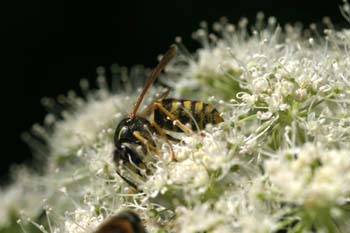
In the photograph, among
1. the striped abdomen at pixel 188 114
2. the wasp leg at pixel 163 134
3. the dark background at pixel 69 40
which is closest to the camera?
the wasp leg at pixel 163 134

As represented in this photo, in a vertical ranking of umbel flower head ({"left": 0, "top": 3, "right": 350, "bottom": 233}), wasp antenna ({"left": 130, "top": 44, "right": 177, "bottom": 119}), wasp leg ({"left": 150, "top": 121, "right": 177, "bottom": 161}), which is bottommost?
umbel flower head ({"left": 0, "top": 3, "right": 350, "bottom": 233})

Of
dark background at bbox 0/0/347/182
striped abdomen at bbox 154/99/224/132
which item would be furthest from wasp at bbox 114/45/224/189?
dark background at bbox 0/0/347/182

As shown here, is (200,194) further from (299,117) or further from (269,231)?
(299,117)

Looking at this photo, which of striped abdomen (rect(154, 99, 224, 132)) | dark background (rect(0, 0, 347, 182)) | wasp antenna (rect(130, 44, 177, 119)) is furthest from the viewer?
dark background (rect(0, 0, 347, 182))

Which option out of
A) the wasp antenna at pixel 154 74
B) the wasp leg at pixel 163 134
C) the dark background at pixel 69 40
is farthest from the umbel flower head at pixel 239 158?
the dark background at pixel 69 40

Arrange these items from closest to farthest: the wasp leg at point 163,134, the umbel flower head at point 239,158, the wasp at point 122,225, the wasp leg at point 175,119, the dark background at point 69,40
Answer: the wasp at point 122,225
the umbel flower head at point 239,158
the wasp leg at point 163,134
the wasp leg at point 175,119
the dark background at point 69,40

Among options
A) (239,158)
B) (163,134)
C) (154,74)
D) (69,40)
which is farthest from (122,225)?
(69,40)

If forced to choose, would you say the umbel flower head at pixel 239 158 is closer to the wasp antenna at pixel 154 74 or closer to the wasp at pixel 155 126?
the wasp at pixel 155 126

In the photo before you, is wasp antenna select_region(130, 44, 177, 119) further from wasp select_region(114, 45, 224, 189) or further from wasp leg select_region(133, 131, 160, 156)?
wasp leg select_region(133, 131, 160, 156)

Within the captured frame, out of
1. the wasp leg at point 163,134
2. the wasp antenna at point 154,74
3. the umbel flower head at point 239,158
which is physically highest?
the wasp antenna at point 154,74
